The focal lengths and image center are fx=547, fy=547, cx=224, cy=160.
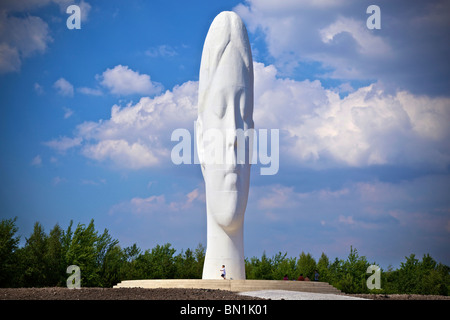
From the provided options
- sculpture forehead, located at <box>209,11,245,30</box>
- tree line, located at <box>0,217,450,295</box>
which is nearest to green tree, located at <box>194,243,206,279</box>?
tree line, located at <box>0,217,450,295</box>

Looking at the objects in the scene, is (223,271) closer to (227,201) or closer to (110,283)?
(227,201)

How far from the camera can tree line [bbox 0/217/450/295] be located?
35.7m

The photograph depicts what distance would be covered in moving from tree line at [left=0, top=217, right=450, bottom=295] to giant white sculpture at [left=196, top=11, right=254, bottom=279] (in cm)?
1492

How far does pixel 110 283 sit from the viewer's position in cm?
4072

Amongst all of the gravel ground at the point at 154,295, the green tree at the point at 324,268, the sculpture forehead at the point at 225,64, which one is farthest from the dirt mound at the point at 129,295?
the green tree at the point at 324,268

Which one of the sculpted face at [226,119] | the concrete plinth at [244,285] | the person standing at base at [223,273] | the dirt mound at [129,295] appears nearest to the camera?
the dirt mound at [129,295]

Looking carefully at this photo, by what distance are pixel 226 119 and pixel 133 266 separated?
846 inches

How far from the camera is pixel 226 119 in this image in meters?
23.8

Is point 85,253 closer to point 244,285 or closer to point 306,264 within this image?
point 306,264

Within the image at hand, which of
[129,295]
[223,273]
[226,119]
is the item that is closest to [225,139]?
[226,119]

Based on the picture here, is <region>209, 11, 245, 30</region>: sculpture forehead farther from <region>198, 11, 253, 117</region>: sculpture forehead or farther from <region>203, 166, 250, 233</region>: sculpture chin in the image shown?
<region>203, 166, 250, 233</region>: sculpture chin

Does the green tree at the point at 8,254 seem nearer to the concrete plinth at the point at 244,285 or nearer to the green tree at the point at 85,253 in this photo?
the green tree at the point at 85,253

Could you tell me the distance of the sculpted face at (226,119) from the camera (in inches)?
925

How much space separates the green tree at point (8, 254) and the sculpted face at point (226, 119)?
1470cm
